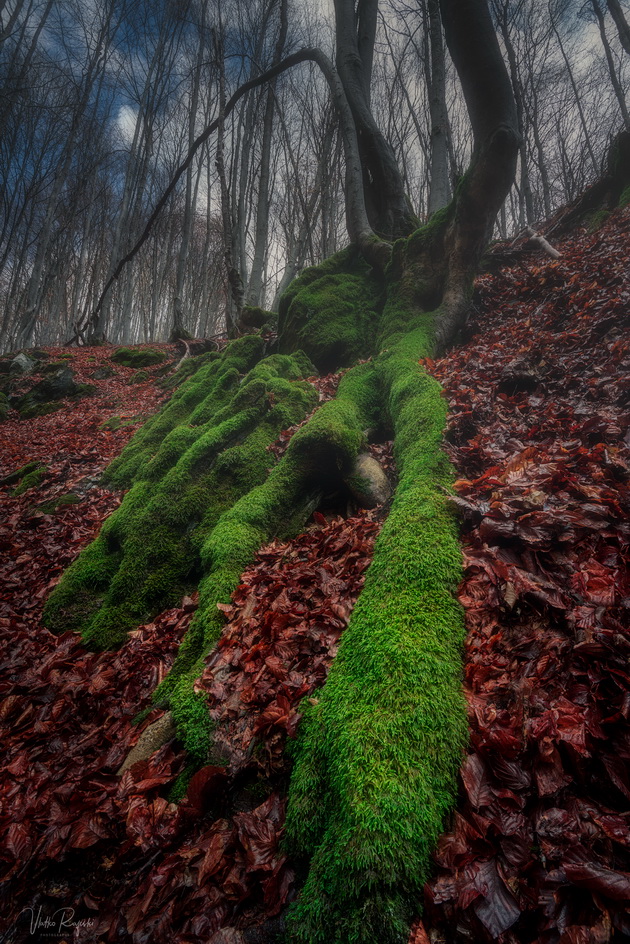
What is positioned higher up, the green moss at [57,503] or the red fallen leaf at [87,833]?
the green moss at [57,503]

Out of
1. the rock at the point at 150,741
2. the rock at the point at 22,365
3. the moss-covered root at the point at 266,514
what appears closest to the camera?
the rock at the point at 150,741

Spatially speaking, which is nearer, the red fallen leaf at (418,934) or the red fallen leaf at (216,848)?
the red fallen leaf at (418,934)

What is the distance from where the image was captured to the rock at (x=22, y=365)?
14250 mm

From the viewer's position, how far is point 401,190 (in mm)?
8531

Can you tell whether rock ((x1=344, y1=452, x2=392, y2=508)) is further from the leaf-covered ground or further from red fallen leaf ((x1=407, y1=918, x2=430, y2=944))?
red fallen leaf ((x1=407, y1=918, x2=430, y2=944))

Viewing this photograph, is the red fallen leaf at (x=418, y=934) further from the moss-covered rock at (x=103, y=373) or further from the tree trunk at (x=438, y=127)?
the moss-covered rock at (x=103, y=373)

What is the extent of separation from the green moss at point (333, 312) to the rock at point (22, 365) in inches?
467

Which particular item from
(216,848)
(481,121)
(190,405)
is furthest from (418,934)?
(481,121)

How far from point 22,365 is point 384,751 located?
59.1 feet

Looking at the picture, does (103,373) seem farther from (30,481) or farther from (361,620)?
(361,620)

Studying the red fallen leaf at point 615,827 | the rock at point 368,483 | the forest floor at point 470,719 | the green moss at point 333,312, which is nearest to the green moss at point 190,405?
the green moss at point 333,312

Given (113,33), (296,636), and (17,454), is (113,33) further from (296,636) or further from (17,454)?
(296,636)

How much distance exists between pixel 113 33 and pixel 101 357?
62.3 feet

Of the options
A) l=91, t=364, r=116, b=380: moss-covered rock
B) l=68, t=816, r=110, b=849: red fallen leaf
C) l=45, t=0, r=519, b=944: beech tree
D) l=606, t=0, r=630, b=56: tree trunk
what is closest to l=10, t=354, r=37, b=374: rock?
l=91, t=364, r=116, b=380: moss-covered rock
